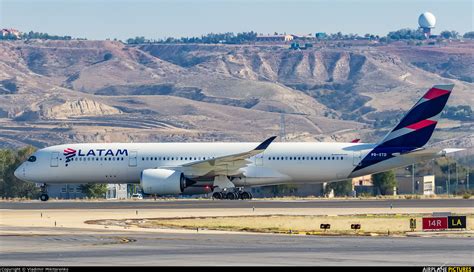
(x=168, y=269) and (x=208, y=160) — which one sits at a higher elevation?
(x=208, y=160)

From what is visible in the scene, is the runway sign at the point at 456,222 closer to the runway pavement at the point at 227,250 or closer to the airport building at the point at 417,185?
the runway pavement at the point at 227,250

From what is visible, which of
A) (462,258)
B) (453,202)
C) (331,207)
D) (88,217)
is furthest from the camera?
(453,202)

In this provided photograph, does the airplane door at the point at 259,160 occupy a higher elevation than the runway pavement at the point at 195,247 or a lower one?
higher

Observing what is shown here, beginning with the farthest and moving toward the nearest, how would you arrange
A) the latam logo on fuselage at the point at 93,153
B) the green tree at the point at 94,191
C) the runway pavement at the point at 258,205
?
the green tree at the point at 94,191, the latam logo on fuselage at the point at 93,153, the runway pavement at the point at 258,205

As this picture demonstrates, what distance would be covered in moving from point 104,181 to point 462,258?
49.0 metres

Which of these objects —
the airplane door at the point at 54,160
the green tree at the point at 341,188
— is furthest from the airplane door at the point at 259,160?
the green tree at the point at 341,188

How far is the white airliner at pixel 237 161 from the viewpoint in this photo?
81.0 m

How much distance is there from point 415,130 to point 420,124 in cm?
55

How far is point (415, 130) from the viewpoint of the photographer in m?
81.3

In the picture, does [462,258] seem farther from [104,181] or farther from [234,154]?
[104,181]

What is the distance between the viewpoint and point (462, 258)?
38.6 metres

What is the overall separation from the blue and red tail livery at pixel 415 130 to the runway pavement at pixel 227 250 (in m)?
32.8

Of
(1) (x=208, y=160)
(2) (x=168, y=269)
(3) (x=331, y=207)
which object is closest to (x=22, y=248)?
(2) (x=168, y=269)

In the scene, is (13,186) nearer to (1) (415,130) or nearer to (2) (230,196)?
(2) (230,196)
